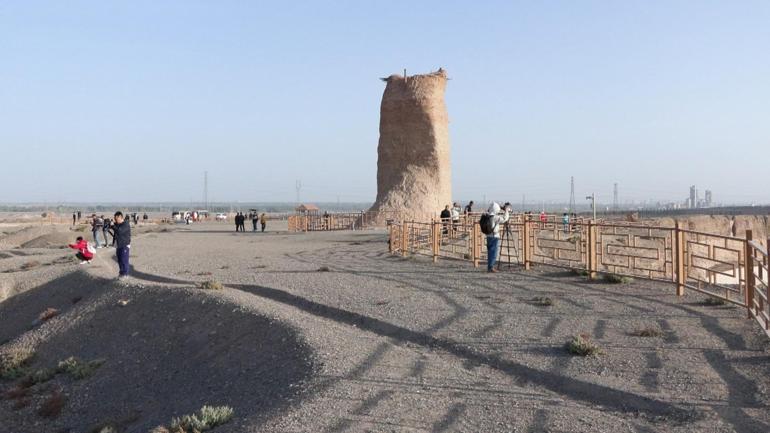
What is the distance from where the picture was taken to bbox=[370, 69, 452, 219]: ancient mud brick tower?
39.3 meters

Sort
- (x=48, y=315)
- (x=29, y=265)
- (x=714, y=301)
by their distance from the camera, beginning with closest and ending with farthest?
(x=714, y=301)
(x=48, y=315)
(x=29, y=265)

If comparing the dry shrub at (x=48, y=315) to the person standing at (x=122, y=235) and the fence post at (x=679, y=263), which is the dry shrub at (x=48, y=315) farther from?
the fence post at (x=679, y=263)

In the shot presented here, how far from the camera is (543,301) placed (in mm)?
11305

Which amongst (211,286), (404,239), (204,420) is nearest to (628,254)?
(404,239)

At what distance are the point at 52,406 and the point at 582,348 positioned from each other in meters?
8.00

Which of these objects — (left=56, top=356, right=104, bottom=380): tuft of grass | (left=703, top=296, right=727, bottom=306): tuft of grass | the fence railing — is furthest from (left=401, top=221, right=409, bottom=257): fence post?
(left=703, top=296, right=727, bottom=306): tuft of grass

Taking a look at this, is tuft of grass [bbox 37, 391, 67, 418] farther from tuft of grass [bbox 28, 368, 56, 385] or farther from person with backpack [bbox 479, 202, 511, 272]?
person with backpack [bbox 479, 202, 511, 272]

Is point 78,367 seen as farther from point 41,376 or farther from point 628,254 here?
point 628,254

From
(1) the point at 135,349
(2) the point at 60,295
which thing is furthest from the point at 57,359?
(2) the point at 60,295

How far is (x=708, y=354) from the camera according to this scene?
7.96 m

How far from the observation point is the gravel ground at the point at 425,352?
6.43 meters

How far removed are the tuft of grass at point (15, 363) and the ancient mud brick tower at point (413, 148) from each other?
26.7 metres

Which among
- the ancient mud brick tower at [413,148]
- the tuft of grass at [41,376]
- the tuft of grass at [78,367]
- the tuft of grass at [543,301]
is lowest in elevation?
the tuft of grass at [41,376]

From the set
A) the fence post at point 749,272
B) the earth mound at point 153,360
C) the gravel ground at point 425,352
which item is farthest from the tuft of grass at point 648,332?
the earth mound at point 153,360
